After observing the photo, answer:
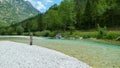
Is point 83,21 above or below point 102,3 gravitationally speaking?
below

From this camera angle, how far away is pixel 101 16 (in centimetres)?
9019

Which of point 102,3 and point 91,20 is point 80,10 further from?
point 102,3

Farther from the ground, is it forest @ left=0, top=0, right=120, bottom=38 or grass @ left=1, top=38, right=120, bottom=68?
forest @ left=0, top=0, right=120, bottom=38

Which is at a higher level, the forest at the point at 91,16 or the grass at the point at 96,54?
the forest at the point at 91,16

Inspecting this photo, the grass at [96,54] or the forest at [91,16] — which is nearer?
the grass at [96,54]

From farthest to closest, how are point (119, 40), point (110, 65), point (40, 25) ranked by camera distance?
point (40, 25), point (119, 40), point (110, 65)

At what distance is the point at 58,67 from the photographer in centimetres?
1630

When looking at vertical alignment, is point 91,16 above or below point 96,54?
above

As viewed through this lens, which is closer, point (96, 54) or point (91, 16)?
point (96, 54)

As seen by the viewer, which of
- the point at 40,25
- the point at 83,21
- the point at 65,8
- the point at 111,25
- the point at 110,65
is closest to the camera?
the point at 110,65

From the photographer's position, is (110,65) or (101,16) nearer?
(110,65)

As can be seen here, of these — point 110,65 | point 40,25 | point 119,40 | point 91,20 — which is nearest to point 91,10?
point 91,20

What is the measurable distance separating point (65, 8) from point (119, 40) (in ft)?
145

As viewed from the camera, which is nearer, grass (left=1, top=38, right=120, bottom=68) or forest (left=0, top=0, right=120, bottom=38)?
grass (left=1, top=38, right=120, bottom=68)
